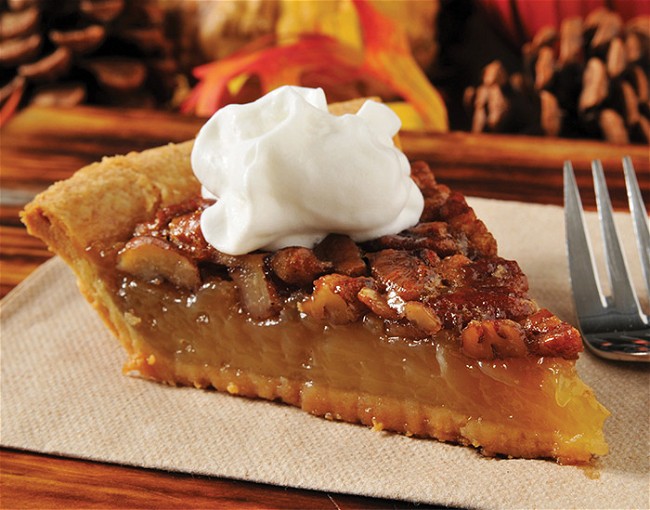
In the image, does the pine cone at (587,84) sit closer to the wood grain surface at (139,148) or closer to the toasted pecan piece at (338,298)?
the wood grain surface at (139,148)

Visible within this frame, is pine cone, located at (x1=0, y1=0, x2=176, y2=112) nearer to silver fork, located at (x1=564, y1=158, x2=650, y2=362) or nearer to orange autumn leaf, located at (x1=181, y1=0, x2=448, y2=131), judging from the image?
orange autumn leaf, located at (x1=181, y1=0, x2=448, y2=131)

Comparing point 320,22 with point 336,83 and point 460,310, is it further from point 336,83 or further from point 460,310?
point 460,310

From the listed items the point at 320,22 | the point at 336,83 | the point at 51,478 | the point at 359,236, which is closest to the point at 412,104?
the point at 336,83

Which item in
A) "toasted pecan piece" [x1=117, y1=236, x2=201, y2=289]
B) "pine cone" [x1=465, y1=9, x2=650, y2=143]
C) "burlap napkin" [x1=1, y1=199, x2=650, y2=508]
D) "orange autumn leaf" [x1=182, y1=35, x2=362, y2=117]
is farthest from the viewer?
"orange autumn leaf" [x1=182, y1=35, x2=362, y2=117]

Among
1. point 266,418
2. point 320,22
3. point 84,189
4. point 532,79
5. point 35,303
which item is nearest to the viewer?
point 266,418

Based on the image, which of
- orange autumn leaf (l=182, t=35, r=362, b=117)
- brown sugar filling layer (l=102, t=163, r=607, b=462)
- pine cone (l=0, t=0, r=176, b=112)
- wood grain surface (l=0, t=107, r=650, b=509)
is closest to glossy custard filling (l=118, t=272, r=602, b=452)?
brown sugar filling layer (l=102, t=163, r=607, b=462)

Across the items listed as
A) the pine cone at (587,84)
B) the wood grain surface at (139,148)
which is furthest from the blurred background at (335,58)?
the wood grain surface at (139,148)
